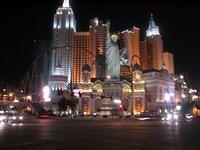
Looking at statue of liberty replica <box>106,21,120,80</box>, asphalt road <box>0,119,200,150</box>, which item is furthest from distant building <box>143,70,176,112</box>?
asphalt road <box>0,119,200,150</box>

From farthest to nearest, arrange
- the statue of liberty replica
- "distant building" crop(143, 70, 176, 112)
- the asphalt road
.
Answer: "distant building" crop(143, 70, 176, 112) → the statue of liberty replica → the asphalt road

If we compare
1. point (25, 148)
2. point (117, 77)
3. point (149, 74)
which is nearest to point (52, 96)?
point (117, 77)

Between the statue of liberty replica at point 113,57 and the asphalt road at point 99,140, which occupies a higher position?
the statue of liberty replica at point 113,57

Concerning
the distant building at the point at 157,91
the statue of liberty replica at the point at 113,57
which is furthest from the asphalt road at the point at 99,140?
the distant building at the point at 157,91

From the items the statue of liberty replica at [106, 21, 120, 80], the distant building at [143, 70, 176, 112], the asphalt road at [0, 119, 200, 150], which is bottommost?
the asphalt road at [0, 119, 200, 150]

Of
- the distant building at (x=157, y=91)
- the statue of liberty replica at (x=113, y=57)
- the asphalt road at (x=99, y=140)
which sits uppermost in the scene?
the statue of liberty replica at (x=113, y=57)

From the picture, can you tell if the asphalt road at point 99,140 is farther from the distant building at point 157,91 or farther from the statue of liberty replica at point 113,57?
the distant building at point 157,91

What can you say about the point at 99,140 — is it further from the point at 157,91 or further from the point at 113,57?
the point at 157,91

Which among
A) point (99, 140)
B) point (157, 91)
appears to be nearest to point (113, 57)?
point (157, 91)

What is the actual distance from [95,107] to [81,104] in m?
9.21

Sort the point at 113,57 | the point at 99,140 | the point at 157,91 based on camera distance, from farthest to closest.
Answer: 1. the point at 157,91
2. the point at 113,57
3. the point at 99,140

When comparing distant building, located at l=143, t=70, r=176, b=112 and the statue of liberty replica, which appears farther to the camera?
distant building, located at l=143, t=70, r=176, b=112

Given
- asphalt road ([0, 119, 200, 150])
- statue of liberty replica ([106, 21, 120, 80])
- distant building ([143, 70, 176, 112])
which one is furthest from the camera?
distant building ([143, 70, 176, 112])

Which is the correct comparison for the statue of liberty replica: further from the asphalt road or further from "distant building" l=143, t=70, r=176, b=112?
the asphalt road
